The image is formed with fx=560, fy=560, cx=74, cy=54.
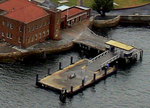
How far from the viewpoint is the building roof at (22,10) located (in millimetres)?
164637

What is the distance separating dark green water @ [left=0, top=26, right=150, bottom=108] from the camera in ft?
451

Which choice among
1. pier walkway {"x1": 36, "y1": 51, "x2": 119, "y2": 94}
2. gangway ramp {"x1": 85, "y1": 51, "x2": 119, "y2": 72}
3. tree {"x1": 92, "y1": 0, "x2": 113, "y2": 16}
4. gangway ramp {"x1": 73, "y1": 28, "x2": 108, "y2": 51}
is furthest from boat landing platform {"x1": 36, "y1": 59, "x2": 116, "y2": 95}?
tree {"x1": 92, "y1": 0, "x2": 113, "y2": 16}

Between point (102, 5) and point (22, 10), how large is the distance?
121ft

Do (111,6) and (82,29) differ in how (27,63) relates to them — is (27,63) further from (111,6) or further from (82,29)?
(111,6)

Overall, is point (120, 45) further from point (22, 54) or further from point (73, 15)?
point (22, 54)

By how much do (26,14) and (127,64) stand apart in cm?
3318

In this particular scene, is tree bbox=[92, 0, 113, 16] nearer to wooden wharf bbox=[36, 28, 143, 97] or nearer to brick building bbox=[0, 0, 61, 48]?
wooden wharf bbox=[36, 28, 143, 97]

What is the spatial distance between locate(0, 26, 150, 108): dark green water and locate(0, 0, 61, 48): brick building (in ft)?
30.3

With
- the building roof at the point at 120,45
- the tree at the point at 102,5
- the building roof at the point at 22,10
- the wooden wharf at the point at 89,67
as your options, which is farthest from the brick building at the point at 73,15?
the building roof at the point at 120,45

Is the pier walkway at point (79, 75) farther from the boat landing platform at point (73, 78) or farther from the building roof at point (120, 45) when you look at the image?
the building roof at point (120, 45)

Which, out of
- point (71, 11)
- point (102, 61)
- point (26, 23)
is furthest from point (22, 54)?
point (71, 11)

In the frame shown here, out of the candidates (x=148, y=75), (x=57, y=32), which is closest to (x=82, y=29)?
(x=57, y=32)

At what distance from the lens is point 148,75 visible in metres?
156

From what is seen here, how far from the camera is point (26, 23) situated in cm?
16200
